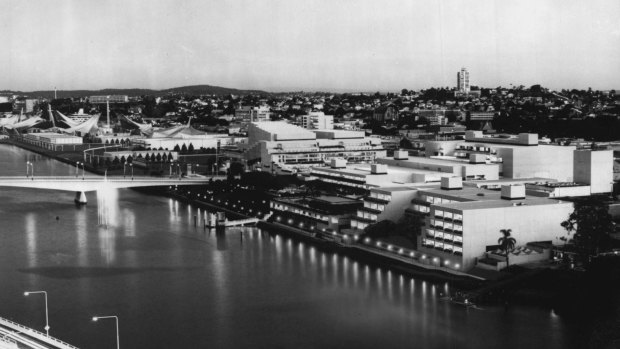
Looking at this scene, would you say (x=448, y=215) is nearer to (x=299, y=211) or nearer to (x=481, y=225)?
(x=481, y=225)

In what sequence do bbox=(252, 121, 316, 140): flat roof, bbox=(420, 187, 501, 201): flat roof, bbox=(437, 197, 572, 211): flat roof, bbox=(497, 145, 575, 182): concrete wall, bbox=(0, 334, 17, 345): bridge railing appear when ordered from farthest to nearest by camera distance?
bbox=(252, 121, 316, 140): flat roof, bbox=(497, 145, 575, 182): concrete wall, bbox=(420, 187, 501, 201): flat roof, bbox=(437, 197, 572, 211): flat roof, bbox=(0, 334, 17, 345): bridge railing

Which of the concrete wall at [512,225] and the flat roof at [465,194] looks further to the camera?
the flat roof at [465,194]

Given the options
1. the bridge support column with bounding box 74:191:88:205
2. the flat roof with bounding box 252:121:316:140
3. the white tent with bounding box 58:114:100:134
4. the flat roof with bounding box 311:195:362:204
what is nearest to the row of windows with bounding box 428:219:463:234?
the flat roof with bounding box 311:195:362:204

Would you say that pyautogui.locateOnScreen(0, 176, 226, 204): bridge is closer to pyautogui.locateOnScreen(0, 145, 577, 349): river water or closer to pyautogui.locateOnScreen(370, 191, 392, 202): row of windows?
pyautogui.locateOnScreen(0, 145, 577, 349): river water

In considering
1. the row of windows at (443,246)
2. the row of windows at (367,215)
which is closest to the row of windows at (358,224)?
the row of windows at (367,215)

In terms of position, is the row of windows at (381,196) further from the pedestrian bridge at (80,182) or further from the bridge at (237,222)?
the pedestrian bridge at (80,182)

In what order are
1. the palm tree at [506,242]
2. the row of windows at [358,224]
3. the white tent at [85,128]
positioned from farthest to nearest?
the white tent at [85,128], the row of windows at [358,224], the palm tree at [506,242]
